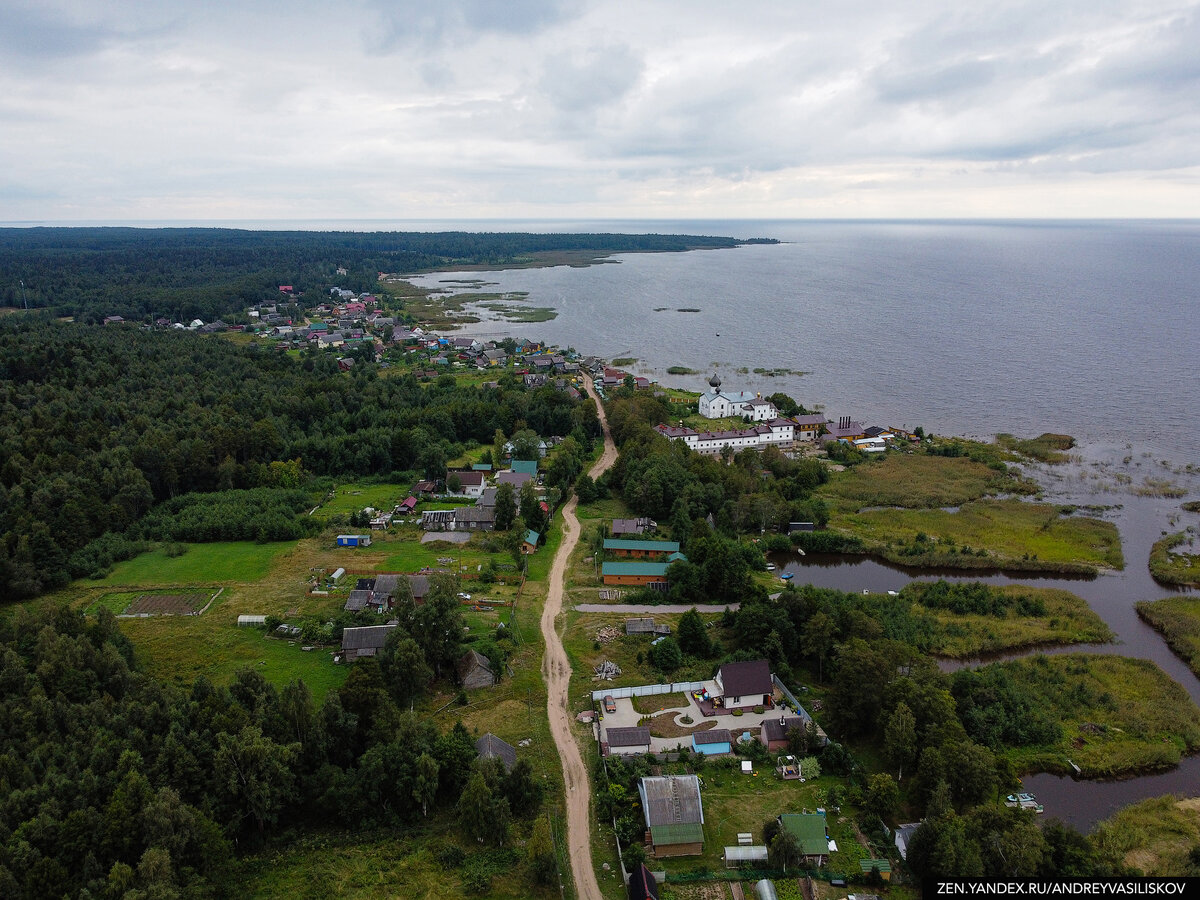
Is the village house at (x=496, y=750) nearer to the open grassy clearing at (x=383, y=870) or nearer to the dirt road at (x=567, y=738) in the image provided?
the dirt road at (x=567, y=738)

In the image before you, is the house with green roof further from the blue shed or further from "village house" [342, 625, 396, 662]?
the blue shed

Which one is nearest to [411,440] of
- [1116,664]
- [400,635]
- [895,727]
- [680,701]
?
[400,635]

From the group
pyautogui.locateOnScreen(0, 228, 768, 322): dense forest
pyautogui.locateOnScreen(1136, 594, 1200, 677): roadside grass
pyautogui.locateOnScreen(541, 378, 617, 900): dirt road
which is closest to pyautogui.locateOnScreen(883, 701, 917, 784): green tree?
pyautogui.locateOnScreen(541, 378, 617, 900): dirt road

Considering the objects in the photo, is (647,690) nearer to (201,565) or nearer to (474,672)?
(474,672)

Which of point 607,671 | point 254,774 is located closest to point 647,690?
point 607,671

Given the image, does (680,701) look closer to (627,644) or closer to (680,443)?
(627,644)

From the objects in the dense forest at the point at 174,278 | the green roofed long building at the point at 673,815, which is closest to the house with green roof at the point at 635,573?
the green roofed long building at the point at 673,815
